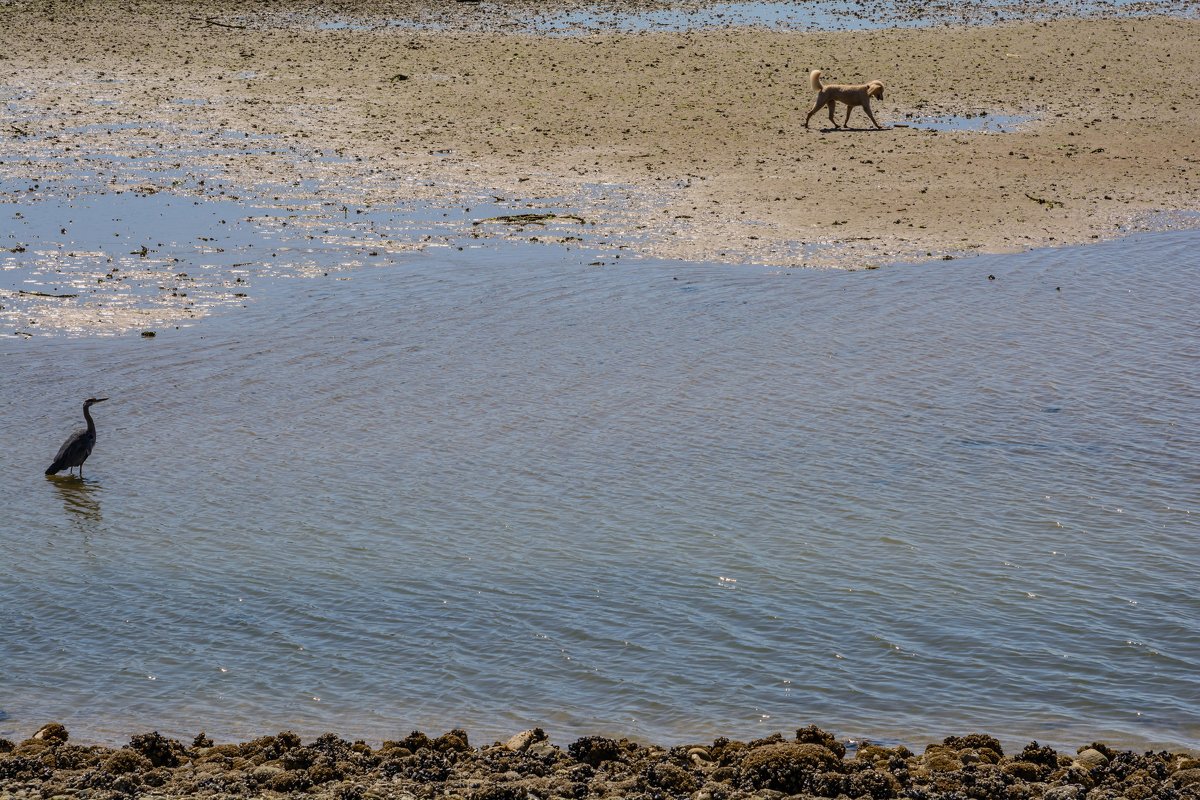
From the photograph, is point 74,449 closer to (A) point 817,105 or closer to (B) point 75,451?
(B) point 75,451

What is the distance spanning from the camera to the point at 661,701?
303 inches

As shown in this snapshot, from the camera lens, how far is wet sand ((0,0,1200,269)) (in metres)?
18.4

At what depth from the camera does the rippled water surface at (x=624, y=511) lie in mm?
7844

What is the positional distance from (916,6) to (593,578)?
87.4ft

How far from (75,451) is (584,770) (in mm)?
6108

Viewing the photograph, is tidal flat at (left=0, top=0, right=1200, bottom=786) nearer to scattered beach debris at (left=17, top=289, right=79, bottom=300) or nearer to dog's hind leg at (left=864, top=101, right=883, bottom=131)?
scattered beach debris at (left=17, top=289, right=79, bottom=300)

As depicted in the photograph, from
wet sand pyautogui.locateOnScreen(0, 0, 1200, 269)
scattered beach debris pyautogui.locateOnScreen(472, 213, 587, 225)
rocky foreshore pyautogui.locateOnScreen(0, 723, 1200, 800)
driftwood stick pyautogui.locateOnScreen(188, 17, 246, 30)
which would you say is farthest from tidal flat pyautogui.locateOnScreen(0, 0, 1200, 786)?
driftwood stick pyautogui.locateOnScreen(188, 17, 246, 30)

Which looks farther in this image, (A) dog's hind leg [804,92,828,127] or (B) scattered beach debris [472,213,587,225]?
(A) dog's hind leg [804,92,828,127]

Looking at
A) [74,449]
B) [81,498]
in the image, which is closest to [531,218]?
[74,449]

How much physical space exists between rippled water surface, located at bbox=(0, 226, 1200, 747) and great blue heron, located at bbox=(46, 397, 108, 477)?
0.15 meters

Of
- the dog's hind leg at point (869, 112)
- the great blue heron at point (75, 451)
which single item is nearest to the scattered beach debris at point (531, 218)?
the dog's hind leg at point (869, 112)

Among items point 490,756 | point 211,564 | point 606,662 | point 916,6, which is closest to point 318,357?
point 211,564

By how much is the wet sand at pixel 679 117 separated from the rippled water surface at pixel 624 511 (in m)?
2.44

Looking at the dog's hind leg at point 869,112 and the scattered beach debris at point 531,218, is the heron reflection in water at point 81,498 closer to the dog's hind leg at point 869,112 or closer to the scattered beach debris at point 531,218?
the scattered beach debris at point 531,218
